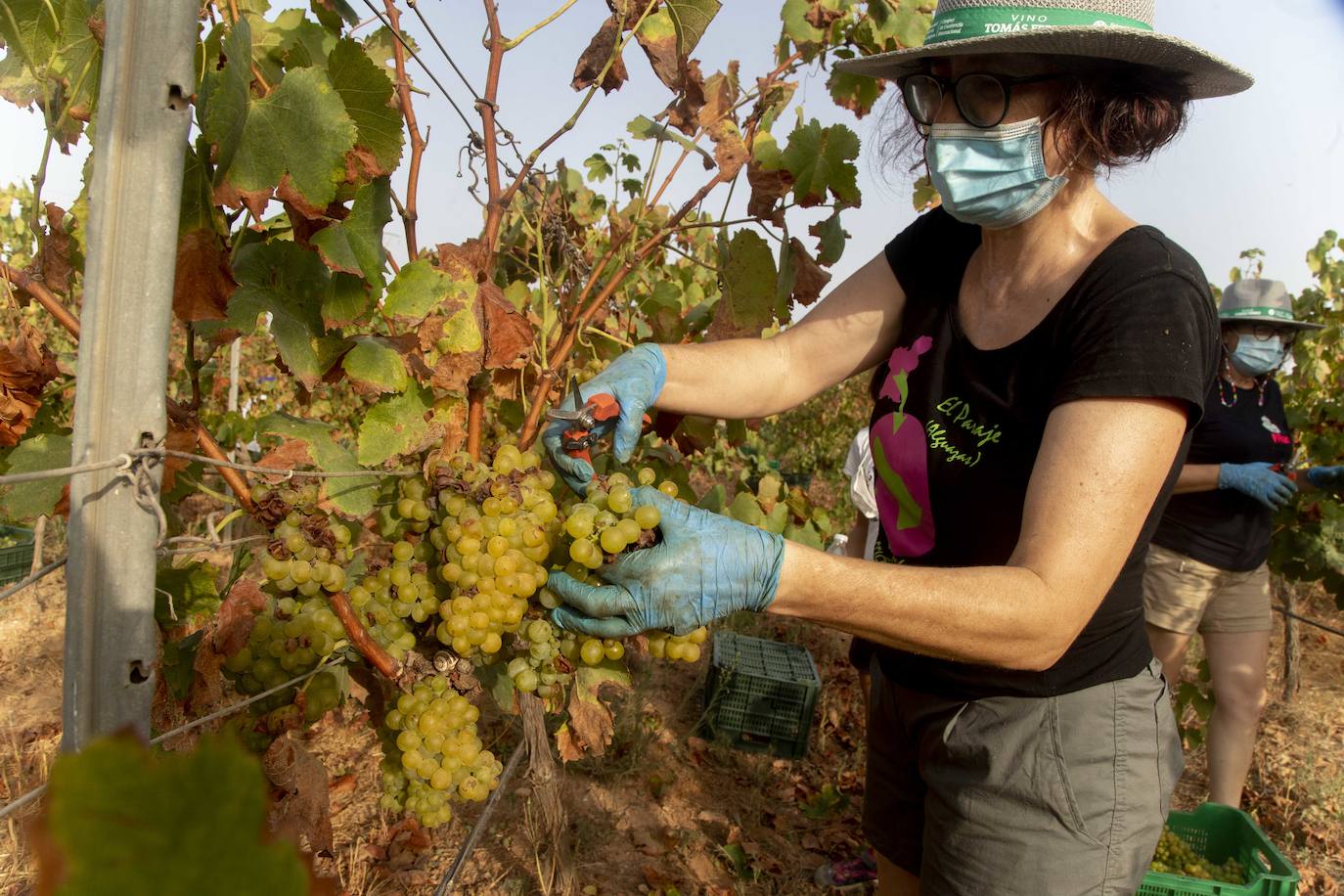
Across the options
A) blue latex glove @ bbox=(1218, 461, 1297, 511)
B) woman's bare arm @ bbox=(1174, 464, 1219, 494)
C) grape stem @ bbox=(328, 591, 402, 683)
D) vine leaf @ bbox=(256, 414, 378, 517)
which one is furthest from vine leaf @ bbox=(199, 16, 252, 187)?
blue latex glove @ bbox=(1218, 461, 1297, 511)

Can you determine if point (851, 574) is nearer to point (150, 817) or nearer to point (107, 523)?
point (107, 523)

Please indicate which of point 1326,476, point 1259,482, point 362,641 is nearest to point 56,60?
point 362,641

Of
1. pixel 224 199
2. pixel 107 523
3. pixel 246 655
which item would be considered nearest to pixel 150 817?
pixel 107 523

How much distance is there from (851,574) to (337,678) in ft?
3.41

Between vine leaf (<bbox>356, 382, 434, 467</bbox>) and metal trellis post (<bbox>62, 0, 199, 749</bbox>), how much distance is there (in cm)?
68

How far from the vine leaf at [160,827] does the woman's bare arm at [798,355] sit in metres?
1.56

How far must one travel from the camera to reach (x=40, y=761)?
3.39 m

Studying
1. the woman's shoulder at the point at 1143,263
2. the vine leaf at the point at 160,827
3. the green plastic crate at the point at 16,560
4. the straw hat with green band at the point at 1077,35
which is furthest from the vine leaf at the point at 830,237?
the green plastic crate at the point at 16,560

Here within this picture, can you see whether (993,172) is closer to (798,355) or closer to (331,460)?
(798,355)

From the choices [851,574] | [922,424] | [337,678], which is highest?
[922,424]

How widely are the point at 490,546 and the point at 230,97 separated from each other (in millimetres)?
761

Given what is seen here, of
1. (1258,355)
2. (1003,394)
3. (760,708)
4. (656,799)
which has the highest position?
(1258,355)

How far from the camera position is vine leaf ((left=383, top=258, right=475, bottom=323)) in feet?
5.44

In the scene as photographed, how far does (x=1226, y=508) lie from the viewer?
3736 millimetres
